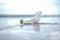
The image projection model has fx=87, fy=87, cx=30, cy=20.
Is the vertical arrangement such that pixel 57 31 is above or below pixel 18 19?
below

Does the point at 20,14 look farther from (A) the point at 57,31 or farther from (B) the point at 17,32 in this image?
(A) the point at 57,31

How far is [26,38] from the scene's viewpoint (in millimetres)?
1123

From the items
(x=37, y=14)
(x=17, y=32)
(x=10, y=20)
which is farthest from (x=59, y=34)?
(x=10, y=20)

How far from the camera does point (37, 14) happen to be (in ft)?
3.71

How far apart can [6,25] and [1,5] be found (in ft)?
0.90

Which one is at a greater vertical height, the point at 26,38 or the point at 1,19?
the point at 1,19

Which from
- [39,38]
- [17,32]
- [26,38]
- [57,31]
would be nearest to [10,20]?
[17,32]

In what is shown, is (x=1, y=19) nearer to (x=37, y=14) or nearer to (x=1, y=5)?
(x=1, y=5)

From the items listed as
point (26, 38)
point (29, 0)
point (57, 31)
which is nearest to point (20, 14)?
point (29, 0)

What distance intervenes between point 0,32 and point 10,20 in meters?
0.21

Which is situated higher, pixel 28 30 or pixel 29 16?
pixel 29 16

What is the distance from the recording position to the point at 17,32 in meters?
1.13

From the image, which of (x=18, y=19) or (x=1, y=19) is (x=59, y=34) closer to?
(x=18, y=19)

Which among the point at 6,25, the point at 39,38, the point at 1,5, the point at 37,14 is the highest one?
the point at 1,5
